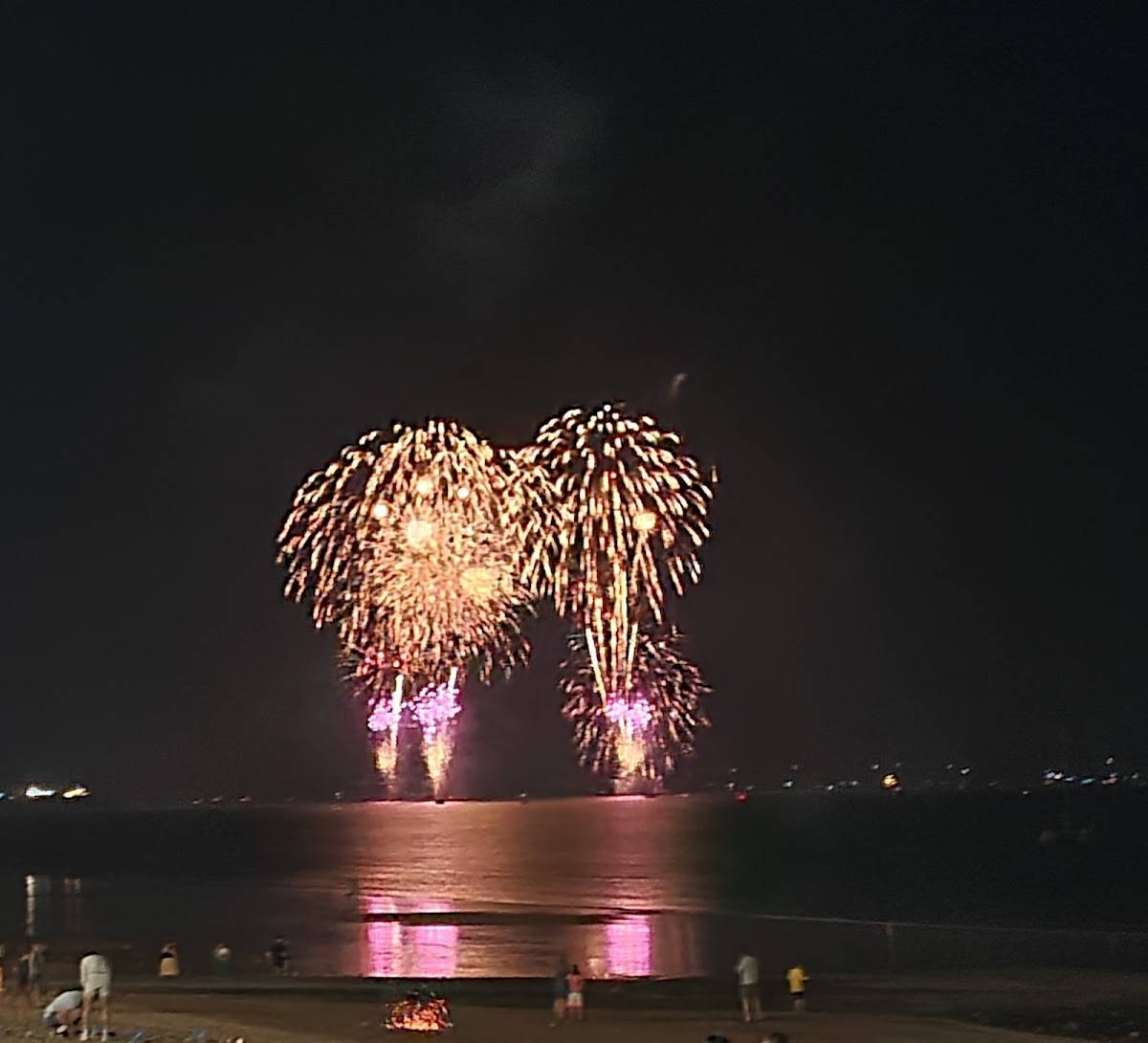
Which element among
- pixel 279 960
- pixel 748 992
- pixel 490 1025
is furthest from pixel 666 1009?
pixel 279 960

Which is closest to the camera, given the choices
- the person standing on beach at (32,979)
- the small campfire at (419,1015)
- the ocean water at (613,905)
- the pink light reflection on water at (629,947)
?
the small campfire at (419,1015)

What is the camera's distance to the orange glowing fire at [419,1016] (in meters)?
35.8

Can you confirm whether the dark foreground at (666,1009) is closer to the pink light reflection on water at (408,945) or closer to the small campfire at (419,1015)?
Result: the small campfire at (419,1015)

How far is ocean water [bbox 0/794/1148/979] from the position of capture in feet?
185

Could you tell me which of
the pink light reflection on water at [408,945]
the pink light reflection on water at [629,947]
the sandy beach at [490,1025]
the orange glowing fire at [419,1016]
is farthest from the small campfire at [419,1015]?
the pink light reflection on water at [629,947]

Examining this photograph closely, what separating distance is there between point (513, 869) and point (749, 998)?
7772 cm

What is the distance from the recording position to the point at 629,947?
189 feet

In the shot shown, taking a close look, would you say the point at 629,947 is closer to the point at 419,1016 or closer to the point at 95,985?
the point at 419,1016

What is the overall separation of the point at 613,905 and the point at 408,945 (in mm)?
21753

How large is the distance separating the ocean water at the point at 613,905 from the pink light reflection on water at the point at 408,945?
0.55ft

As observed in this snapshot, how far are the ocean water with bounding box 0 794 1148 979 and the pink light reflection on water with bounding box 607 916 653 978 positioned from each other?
0.13 meters

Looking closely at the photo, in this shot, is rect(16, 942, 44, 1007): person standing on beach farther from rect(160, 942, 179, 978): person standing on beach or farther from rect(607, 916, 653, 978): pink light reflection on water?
rect(607, 916, 653, 978): pink light reflection on water

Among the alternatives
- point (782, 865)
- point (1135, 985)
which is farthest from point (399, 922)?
point (782, 865)

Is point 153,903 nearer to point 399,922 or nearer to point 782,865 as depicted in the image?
point 399,922
